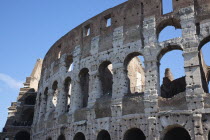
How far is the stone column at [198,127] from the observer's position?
10.1 meters

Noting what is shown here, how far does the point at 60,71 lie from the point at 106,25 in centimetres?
463

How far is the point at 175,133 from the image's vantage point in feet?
40.1

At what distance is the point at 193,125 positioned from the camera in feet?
33.9

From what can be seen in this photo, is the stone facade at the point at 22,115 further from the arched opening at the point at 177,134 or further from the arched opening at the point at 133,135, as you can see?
the arched opening at the point at 177,134

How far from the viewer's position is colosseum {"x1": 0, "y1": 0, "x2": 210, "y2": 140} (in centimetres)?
1105

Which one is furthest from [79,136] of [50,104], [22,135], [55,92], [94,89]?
[22,135]

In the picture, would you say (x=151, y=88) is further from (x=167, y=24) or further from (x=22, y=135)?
(x=22, y=135)

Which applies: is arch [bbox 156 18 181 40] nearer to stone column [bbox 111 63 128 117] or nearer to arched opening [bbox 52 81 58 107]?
stone column [bbox 111 63 128 117]

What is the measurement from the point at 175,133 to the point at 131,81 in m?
6.44

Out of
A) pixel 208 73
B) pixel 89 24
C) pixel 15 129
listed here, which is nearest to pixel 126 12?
pixel 89 24

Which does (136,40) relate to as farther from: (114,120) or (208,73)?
(208,73)

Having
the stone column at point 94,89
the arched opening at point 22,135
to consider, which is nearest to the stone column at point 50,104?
the stone column at point 94,89

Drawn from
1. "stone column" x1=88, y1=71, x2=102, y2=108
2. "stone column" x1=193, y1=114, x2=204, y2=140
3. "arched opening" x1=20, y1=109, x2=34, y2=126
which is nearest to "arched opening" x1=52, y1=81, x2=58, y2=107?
"stone column" x1=88, y1=71, x2=102, y2=108

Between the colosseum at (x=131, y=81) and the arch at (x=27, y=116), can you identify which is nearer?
the colosseum at (x=131, y=81)
